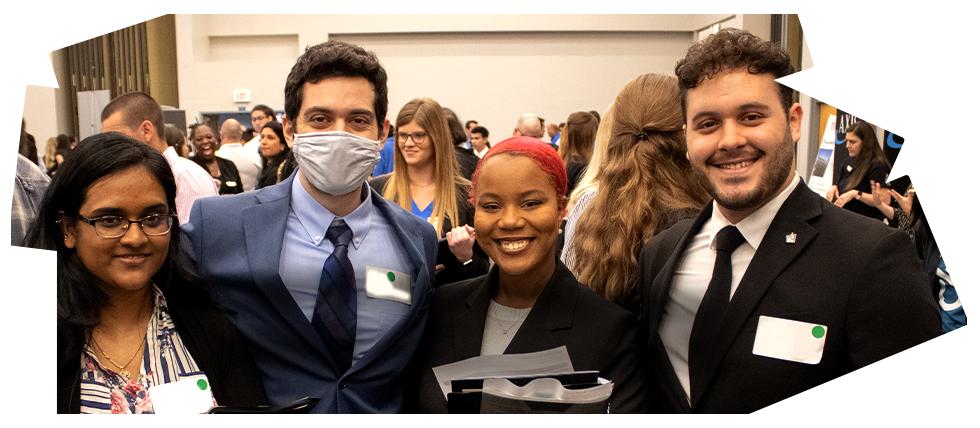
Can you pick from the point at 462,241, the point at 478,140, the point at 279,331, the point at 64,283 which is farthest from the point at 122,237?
the point at 478,140

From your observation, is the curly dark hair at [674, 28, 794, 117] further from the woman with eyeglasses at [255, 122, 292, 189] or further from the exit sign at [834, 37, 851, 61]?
the woman with eyeglasses at [255, 122, 292, 189]

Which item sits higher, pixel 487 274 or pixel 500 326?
pixel 487 274

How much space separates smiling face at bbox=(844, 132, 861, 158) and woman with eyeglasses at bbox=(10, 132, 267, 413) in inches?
177

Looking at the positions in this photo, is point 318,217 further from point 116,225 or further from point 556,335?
point 556,335

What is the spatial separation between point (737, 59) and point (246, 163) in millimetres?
6497

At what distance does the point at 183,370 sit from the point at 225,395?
0.10 m

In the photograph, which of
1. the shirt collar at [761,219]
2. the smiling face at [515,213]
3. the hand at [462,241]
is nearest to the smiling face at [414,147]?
the hand at [462,241]

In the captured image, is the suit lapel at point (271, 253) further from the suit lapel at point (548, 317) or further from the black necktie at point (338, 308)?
the suit lapel at point (548, 317)

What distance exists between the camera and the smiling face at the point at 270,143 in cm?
596

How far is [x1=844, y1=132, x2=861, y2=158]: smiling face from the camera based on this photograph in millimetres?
4543

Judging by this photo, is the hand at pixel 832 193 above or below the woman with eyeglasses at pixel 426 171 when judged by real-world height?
below

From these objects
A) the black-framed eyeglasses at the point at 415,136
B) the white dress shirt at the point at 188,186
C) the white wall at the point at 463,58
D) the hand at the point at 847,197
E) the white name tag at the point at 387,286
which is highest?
the white wall at the point at 463,58

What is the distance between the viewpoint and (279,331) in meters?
1.51

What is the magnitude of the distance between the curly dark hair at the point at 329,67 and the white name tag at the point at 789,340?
1.12 metres
